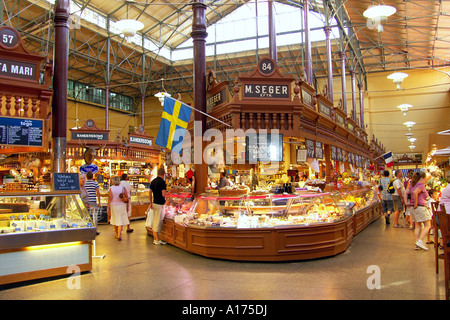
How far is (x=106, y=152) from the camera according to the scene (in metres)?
15.1

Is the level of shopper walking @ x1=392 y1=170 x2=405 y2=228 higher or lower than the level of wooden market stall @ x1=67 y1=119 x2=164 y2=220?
lower

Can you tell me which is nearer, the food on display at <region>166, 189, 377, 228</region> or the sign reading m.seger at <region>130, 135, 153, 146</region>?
the food on display at <region>166, 189, 377, 228</region>

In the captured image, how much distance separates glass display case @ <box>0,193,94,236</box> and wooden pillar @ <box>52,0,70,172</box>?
1.39m

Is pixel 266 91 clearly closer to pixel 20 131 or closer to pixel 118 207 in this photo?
pixel 118 207

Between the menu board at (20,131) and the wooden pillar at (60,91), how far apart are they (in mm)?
287

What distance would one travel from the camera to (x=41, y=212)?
5.74 meters

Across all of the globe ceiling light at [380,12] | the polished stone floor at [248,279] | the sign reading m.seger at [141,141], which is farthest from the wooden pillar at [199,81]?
the sign reading m.seger at [141,141]

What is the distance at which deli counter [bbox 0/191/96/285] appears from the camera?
495cm

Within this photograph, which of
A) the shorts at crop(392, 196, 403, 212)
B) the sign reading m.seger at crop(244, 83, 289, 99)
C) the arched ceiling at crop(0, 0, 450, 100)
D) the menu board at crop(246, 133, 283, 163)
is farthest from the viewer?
the arched ceiling at crop(0, 0, 450, 100)

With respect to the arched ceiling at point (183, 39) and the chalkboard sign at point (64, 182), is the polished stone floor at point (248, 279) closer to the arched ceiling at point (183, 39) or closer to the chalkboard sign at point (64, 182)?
the chalkboard sign at point (64, 182)

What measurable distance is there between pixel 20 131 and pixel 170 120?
2720 millimetres

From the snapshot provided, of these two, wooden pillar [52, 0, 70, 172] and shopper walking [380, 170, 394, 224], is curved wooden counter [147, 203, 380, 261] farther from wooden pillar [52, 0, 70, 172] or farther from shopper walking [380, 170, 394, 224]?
shopper walking [380, 170, 394, 224]

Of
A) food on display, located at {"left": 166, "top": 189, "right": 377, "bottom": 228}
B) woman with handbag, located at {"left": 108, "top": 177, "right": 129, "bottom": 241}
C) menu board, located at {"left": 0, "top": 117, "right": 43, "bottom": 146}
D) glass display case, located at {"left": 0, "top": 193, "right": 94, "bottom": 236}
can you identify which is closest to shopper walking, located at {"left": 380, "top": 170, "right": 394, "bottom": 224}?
food on display, located at {"left": 166, "top": 189, "right": 377, "bottom": 228}

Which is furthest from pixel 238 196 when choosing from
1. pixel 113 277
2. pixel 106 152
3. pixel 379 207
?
pixel 106 152
